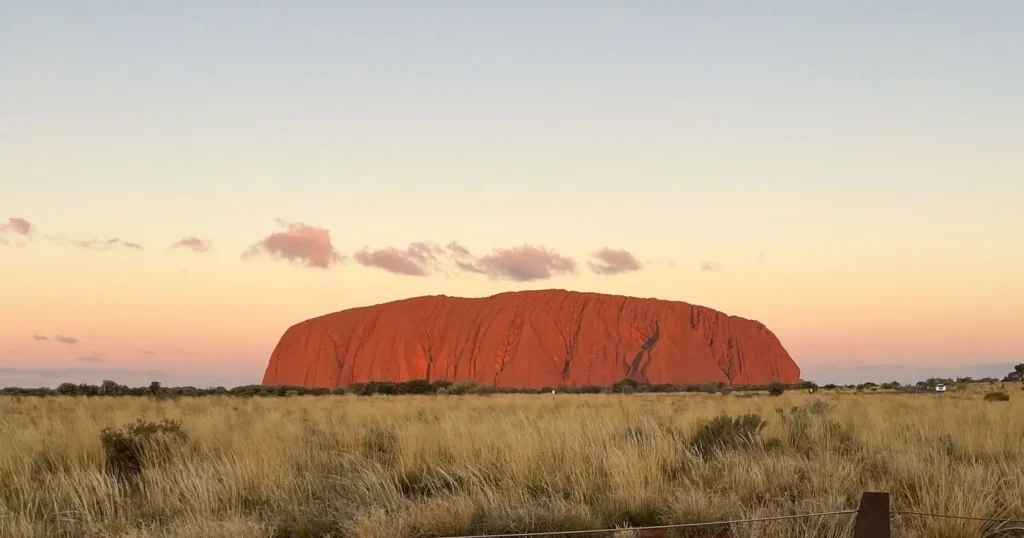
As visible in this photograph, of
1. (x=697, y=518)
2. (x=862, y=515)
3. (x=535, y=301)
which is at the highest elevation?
(x=535, y=301)

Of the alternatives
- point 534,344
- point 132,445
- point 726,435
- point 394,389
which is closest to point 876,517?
point 726,435

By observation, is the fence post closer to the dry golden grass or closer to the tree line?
the dry golden grass

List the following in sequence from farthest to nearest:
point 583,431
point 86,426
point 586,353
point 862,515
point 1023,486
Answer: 1. point 586,353
2. point 86,426
3. point 583,431
4. point 1023,486
5. point 862,515

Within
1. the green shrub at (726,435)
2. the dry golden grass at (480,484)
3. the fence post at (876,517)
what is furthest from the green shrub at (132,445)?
the fence post at (876,517)

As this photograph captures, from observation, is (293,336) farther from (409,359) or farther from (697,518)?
(697,518)

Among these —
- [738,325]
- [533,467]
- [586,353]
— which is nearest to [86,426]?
[533,467]

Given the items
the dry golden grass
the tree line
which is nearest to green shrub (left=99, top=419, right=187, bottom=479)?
the dry golden grass

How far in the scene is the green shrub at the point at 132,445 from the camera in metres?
9.55

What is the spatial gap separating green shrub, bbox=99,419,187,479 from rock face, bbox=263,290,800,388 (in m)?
78.6

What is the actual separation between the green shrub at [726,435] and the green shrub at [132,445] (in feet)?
23.1

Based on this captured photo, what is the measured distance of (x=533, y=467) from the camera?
8.17 m

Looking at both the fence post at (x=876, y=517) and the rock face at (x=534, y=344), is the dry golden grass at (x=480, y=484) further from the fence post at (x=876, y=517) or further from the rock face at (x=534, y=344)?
the rock face at (x=534, y=344)

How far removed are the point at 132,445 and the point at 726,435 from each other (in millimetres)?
8031

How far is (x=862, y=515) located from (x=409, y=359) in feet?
309
